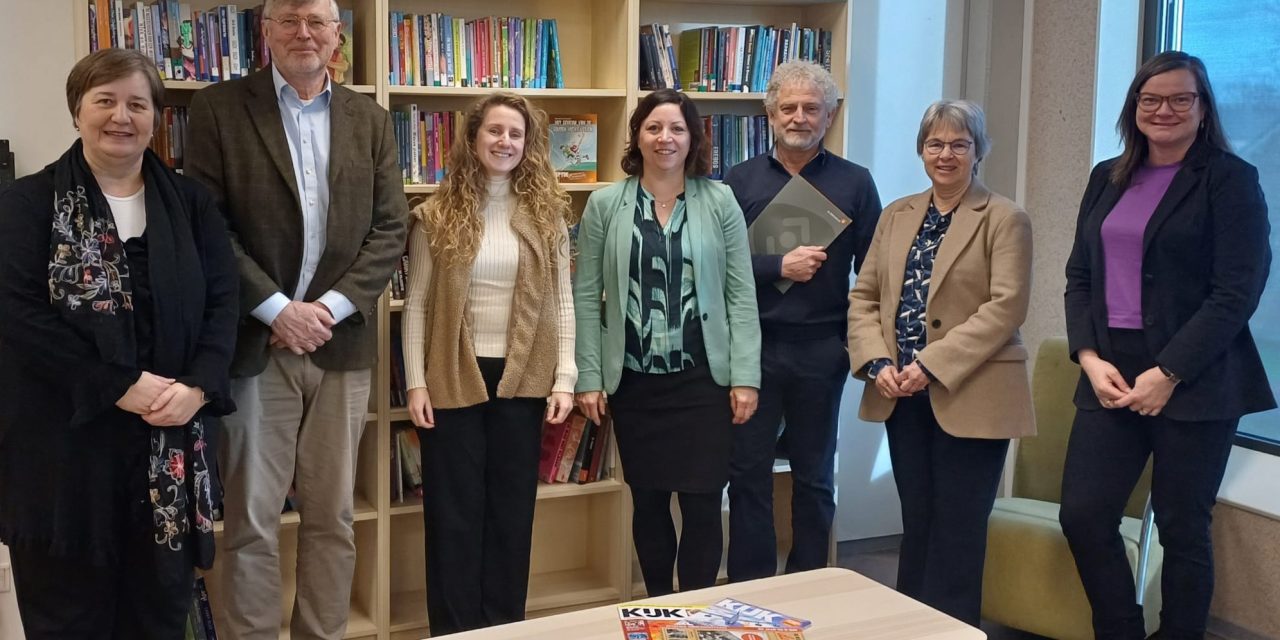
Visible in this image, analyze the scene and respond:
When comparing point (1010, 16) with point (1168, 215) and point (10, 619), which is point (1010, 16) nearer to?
point (1168, 215)

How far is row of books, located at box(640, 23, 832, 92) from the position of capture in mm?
3535

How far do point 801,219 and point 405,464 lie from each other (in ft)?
4.46

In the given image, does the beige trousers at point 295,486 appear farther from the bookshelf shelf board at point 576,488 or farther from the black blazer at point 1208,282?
the black blazer at point 1208,282

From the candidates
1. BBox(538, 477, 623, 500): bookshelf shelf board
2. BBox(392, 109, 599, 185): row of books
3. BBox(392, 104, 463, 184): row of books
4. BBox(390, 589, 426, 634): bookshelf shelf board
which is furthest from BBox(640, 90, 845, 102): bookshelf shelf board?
BBox(390, 589, 426, 634): bookshelf shelf board

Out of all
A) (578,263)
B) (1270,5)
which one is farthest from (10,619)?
(1270,5)

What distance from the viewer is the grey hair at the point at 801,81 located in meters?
3.10

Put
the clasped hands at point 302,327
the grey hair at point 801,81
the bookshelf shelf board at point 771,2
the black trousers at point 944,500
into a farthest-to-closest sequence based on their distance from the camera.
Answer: the bookshelf shelf board at point 771,2, the grey hair at point 801,81, the black trousers at point 944,500, the clasped hands at point 302,327

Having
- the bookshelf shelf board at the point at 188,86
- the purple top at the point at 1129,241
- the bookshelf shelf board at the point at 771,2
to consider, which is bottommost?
the purple top at the point at 1129,241

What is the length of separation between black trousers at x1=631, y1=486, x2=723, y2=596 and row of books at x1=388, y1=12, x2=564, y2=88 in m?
1.29

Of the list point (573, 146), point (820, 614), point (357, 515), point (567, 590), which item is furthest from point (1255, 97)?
point (357, 515)

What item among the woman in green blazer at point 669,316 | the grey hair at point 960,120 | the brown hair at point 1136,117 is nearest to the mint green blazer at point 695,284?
the woman in green blazer at point 669,316

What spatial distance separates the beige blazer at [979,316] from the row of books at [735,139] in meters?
0.92

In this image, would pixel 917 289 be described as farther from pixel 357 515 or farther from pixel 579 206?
pixel 357 515

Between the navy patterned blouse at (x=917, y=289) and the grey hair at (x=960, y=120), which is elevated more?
the grey hair at (x=960, y=120)
